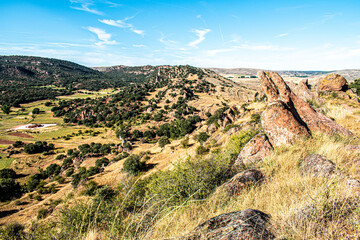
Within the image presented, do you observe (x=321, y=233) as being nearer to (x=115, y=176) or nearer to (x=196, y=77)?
(x=115, y=176)

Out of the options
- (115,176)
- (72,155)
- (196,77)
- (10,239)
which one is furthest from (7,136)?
(196,77)

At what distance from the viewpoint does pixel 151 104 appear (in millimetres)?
76125

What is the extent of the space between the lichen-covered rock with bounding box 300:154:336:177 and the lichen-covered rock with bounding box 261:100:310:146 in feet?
8.07

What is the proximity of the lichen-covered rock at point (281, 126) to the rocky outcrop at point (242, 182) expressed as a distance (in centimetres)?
321

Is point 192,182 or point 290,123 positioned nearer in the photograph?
point 192,182

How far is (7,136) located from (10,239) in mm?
78682

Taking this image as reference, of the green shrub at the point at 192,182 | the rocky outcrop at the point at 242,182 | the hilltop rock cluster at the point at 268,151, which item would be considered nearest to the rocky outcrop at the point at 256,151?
the hilltop rock cluster at the point at 268,151

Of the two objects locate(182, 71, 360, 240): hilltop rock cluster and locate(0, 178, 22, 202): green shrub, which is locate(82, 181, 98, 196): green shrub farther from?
locate(0, 178, 22, 202): green shrub

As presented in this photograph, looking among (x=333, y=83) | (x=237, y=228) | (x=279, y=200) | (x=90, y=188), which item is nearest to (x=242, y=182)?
(x=279, y=200)

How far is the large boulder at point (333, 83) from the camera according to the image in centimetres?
2064

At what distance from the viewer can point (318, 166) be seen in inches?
149

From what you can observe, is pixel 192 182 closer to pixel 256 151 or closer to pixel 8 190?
pixel 256 151

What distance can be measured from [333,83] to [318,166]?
2542 cm

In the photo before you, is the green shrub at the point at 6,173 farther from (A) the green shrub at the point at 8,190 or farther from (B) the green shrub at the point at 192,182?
(B) the green shrub at the point at 192,182
